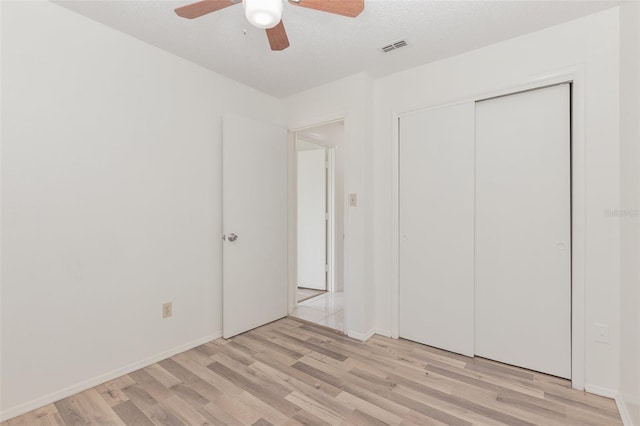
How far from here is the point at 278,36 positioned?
1.63 metres

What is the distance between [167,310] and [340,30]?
250 cm

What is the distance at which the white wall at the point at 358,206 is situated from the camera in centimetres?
270

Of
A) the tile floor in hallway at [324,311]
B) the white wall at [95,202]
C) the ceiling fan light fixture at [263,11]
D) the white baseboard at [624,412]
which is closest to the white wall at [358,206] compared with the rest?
the tile floor in hallway at [324,311]

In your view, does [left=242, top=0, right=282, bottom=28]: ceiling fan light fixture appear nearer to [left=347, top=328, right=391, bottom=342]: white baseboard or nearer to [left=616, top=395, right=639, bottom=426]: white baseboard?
[left=347, top=328, right=391, bottom=342]: white baseboard

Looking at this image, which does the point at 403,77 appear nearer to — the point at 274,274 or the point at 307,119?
the point at 307,119

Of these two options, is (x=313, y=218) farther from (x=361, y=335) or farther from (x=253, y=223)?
(x=361, y=335)

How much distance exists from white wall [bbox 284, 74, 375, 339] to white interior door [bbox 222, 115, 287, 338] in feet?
2.59

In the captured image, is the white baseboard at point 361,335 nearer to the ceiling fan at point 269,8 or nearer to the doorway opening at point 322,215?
the doorway opening at point 322,215

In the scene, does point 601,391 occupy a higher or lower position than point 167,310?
lower

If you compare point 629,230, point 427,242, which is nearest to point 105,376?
point 427,242

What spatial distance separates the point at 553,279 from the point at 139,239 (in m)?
3.00

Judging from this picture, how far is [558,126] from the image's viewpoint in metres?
2.05

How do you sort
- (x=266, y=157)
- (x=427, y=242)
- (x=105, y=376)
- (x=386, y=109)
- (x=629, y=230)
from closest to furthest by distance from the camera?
(x=629, y=230) < (x=105, y=376) < (x=427, y=242) < (x=386, y=109) < (x=266, y=157)

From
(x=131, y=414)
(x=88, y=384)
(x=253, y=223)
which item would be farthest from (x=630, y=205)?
(x=88, y=384)
